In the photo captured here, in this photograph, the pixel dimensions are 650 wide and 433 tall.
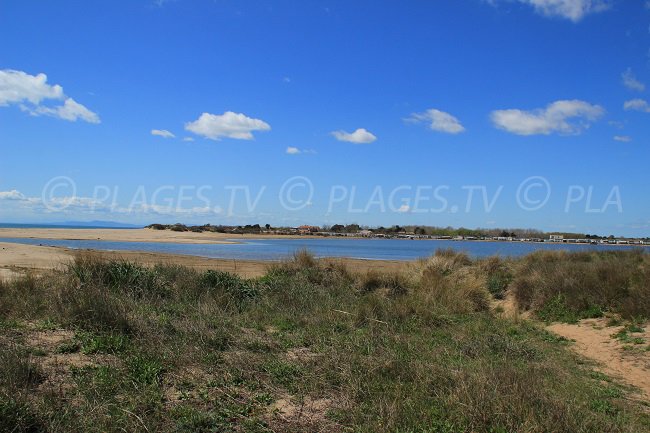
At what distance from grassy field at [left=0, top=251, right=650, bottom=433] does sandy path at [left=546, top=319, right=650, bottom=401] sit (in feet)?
1.67

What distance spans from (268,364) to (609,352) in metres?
7.90

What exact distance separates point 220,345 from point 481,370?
363cm

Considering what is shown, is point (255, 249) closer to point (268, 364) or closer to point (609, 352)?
point (609, 352)

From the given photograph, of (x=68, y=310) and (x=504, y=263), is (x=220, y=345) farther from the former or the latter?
(x=504, y=263)

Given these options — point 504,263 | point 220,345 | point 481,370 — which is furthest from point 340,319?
point 504,263

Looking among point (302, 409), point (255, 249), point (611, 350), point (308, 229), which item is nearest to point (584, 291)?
point (611, 350)

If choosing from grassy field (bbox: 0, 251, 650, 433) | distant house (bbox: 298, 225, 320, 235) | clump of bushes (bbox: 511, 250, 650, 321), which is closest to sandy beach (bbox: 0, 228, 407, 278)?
grassy field (bbox: 0, 251, 650, 433)

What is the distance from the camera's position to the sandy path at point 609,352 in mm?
8438

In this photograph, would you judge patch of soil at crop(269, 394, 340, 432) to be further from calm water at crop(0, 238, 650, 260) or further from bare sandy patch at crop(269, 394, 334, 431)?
calm water at crop(0, 238, 650, 260)

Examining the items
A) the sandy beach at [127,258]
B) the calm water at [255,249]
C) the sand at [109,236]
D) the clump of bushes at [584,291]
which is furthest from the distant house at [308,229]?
the clump of bushes at [584,291]

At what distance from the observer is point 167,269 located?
13.0 metres

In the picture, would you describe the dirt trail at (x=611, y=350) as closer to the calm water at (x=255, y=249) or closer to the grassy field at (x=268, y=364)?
the grassy field at (x=268, y=364)

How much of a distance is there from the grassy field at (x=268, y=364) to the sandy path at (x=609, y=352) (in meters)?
0.51

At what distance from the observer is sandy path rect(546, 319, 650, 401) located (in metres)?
8.44
